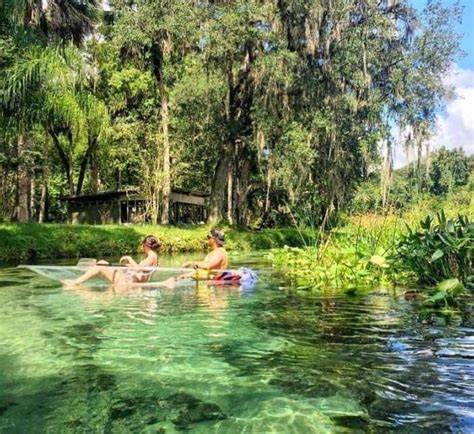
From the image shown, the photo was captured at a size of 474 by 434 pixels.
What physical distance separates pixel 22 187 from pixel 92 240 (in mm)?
7431

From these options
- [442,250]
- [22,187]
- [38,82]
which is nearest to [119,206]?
[22,187]

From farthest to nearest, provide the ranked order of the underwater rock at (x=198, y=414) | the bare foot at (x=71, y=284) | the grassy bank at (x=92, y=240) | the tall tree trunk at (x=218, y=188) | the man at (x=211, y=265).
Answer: the tall tree trunk at (x=218, y=188), the grassy bank at (x=92, y=240), the man at (x=211, y=265), the bare foot at (x=71, y=284), the underwater rock at (x=198, y=414)

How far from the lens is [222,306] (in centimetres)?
962

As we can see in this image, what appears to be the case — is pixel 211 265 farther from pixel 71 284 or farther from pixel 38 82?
pixel 38 82

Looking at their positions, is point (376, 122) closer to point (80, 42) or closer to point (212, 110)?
point (212, 110)

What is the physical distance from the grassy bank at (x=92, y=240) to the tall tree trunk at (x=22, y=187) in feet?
14.3

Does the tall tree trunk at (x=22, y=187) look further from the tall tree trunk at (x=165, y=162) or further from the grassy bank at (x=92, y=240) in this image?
the tall tree trunk at (x=165, y=162)

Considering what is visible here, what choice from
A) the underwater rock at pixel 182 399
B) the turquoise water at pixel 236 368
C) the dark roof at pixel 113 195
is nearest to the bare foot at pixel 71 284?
the turquoise water at pixel 236 368

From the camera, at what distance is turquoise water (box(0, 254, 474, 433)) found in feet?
13.8

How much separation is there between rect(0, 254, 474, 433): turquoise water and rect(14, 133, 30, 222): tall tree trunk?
18327 millimetres

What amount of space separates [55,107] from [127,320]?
11.2 metres

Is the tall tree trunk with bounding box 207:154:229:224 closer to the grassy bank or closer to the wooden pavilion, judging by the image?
the grassy bank

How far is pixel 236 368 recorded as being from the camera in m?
5.62

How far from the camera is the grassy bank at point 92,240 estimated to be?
20.0 m
